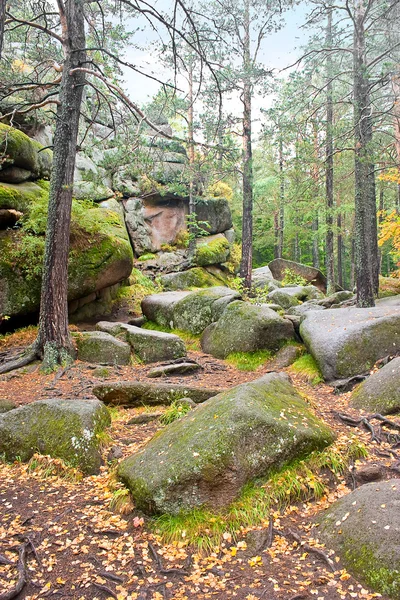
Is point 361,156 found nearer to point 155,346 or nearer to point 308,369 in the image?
point 308,369

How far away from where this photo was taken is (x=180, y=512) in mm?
3570

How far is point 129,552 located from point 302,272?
1935 centimetres

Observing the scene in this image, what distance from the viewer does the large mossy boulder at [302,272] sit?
2103 cm

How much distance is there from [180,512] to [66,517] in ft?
3.67

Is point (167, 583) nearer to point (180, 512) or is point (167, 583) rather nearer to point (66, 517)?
point (180, 512)

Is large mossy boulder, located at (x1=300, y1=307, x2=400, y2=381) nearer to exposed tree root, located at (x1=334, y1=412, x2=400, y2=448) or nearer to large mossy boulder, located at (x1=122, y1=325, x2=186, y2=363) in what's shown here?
exposed tree root, located at (x1=334, y1=412, x2=400, y2=448)

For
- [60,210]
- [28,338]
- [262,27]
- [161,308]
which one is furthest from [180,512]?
[262,27]

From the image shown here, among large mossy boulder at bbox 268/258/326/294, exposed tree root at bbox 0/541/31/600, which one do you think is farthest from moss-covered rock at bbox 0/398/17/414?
large mossy boulder at bbox 268/258/326/294

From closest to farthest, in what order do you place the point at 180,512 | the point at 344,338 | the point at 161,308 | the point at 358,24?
1. the point at 180,512
2. the point at 344,338
3. the point at 358,24
4. the point at 161,308

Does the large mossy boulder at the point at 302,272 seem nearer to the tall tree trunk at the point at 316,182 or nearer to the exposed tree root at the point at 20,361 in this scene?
the tall tree trunk at the point at 316,182

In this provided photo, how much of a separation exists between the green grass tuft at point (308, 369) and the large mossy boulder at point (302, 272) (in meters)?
12.9

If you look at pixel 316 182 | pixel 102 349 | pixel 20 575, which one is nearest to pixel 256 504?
pixel 20 575

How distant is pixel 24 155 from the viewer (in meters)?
11.1

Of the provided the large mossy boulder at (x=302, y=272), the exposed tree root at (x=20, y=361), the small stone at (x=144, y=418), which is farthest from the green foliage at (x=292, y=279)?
the small stone at (x=144, y=418)
